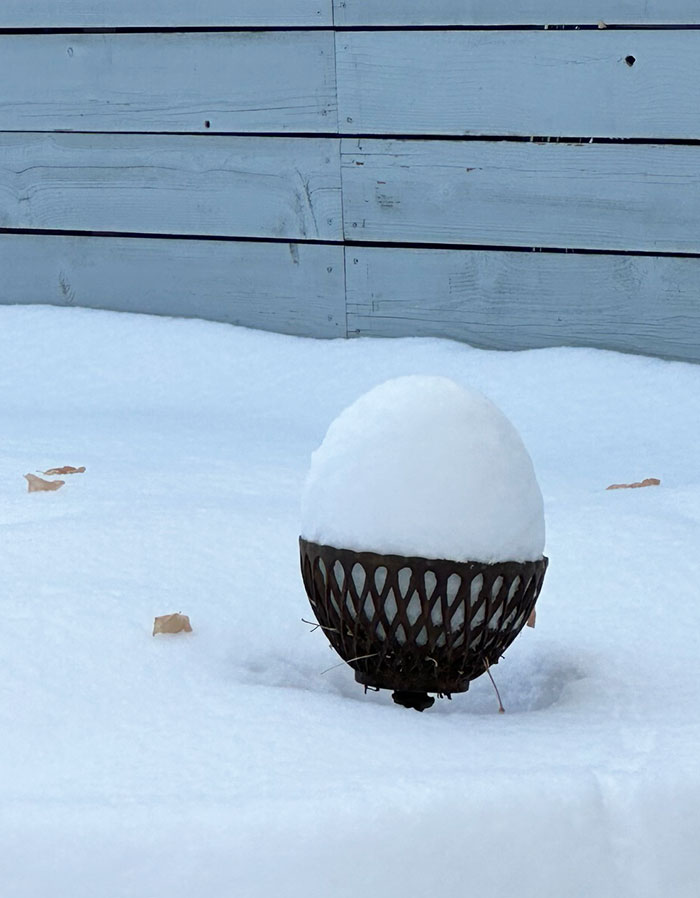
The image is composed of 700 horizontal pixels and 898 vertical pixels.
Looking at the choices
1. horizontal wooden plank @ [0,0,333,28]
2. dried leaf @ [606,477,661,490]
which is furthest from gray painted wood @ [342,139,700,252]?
dried leaf @ [606,477,661,490]

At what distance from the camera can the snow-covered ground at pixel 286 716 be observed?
1.17m

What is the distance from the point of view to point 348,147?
134 inches

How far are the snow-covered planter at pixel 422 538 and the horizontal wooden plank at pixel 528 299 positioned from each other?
6.29 ft

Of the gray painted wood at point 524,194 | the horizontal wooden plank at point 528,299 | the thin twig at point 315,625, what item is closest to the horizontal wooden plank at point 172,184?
the gray painted wood at point 524,194

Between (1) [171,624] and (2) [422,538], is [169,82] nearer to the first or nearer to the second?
(1) [171,624]

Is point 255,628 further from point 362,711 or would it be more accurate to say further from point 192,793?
point 192,793

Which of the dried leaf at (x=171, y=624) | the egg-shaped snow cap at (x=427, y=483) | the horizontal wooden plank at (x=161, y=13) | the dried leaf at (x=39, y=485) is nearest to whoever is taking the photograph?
the egg-shaped snow cap at (x=427, y=483)

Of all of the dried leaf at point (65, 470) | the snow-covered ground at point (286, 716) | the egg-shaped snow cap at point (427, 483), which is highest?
the egg-shaped snow cap at point (427, 483)

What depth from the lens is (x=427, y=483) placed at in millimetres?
1390

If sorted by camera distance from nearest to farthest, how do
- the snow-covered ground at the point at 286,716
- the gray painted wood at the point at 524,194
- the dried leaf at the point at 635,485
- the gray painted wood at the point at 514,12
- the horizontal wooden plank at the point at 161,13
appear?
the snow-covered ground at the point at 286,716 < the dried leaf at the point at 635,485 < the gray painted wood at the point at 514,12 < the gray painted wood at the point at 524,194 < the horizontal wooden plank at the point at 161,13

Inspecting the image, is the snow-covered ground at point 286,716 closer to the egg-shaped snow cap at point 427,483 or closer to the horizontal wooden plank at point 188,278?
the egg-shaped snow cap at point 427,483

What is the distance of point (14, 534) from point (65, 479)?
46cm

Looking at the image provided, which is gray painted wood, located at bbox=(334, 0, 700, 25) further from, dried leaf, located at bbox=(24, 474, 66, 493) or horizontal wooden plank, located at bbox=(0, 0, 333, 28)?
dried leaf, located at bbox=(24, 474, 66, 493)

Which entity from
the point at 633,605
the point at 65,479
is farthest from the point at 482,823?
the point at 65,479
